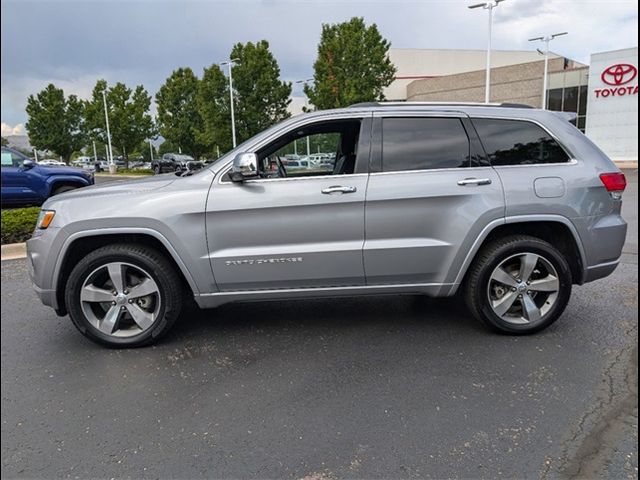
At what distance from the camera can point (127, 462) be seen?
2.45 meters

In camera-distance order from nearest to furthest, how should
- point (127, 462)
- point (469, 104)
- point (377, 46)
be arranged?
point (127, 462) → point (469, 104) → point (377, 46)

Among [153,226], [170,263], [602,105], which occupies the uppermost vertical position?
[602,105]

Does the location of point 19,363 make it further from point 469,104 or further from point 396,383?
point 469,104

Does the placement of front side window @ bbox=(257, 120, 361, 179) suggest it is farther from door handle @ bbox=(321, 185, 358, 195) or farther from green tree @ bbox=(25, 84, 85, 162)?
green tree @ bbox=(25, 84, 85, 162)

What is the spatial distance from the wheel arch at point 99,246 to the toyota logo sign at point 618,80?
36648 mm

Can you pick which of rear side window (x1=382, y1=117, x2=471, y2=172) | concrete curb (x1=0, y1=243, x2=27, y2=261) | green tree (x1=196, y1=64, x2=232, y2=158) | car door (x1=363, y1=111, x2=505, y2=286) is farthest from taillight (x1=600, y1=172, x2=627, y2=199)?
green tree (x1=196, y1=64, x2=232, y2=158)

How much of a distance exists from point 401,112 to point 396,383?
211cm

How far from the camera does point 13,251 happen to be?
713 cm

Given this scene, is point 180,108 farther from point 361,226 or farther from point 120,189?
point 361,226

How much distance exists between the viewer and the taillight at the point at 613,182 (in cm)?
382

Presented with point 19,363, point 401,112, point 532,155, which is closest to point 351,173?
point 401,112

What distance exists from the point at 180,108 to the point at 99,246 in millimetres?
35443

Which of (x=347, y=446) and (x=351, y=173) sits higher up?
(x=351, y=173)

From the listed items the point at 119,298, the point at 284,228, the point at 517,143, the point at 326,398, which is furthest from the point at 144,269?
the point at 517,143
